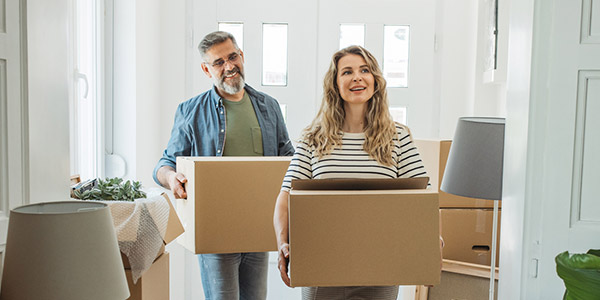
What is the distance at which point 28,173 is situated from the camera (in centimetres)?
138

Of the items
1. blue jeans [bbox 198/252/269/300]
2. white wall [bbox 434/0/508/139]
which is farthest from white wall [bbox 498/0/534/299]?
white wall [bbox 434/0/508/139]

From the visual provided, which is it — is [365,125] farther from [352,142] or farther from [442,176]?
[442,176]

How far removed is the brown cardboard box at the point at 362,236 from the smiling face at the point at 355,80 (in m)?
0.40

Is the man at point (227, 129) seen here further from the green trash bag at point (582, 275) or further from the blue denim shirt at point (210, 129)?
the green trash bag at point (582, 275)

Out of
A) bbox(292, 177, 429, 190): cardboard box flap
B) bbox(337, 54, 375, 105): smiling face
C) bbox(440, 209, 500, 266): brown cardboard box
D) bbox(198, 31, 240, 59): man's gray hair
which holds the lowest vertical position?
bbox(440, 209, 500, 266): brown cardboard box

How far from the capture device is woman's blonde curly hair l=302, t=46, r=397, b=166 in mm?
1655

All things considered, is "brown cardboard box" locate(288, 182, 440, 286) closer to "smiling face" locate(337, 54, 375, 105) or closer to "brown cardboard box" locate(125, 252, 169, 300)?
"smiling face" locate(337, 54, 375, 105)

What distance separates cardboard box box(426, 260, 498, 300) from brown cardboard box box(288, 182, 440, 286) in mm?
795

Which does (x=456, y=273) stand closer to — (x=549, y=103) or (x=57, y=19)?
(x=549, y=103)

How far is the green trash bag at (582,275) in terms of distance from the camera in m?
1.19

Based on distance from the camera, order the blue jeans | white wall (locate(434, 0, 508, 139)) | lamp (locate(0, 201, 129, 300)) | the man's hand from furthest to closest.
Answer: white wall (locate(434, 0, 508, 139)), the blue jeans, the man's hand, lamp (locate(0, 201, 129, 300))

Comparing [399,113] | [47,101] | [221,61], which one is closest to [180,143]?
[221,61]

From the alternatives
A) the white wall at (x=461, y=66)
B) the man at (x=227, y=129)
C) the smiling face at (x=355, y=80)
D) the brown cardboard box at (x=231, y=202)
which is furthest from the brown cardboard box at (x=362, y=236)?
the white wall at (x=461, y=66)

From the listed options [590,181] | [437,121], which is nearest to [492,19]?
[437,121]
